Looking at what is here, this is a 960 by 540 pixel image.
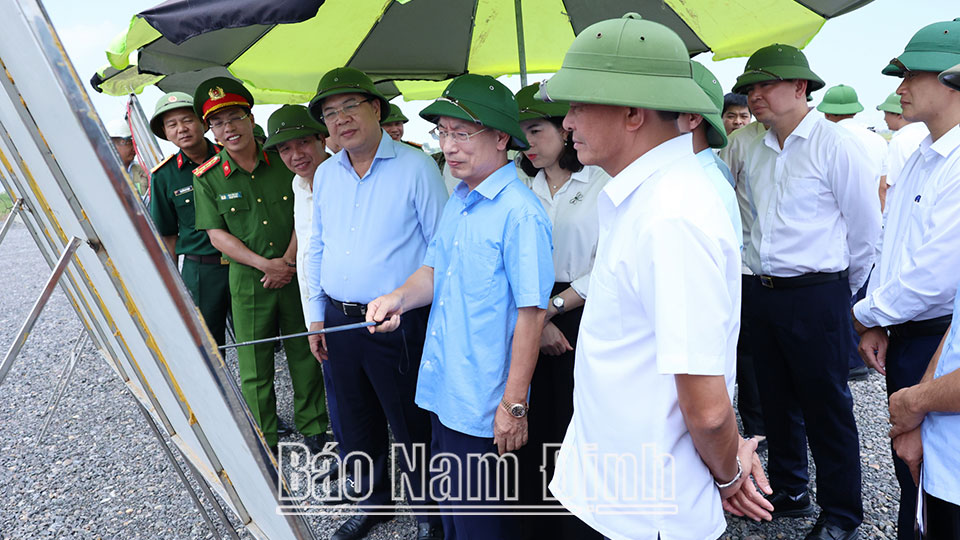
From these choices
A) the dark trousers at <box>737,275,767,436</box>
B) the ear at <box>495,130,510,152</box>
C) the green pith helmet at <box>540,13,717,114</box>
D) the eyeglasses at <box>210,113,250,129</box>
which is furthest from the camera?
the dark trousers at <box>737,275,767,436</box>

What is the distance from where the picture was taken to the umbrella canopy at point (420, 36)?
3018mm

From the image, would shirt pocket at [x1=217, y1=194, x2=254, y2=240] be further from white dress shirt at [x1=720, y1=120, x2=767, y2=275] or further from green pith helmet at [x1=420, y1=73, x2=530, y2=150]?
white dress shirt at [x1=720, y1=120, x2=767, y2=275]

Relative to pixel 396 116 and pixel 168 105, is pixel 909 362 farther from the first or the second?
pixel 396 116

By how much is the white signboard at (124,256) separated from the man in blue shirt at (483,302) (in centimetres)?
85

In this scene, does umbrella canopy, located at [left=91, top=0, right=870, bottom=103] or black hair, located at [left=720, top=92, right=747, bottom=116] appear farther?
black hair, located at [left=720, top=92, right=747, bottom=116]

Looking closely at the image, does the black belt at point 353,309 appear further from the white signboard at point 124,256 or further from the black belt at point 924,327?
the black belt at point 924,327

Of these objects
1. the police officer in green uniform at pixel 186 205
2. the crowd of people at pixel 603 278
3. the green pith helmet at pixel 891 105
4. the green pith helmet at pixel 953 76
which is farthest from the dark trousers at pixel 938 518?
the green pith helmet at pixel 891 105

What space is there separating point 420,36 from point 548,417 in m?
2.92

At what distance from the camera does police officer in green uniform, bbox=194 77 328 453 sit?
3291mm

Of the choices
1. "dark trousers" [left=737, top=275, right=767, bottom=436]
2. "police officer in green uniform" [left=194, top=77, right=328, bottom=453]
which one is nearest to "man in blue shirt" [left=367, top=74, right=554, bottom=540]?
"police officer in green uniform" [left=194, top=77, right=328, bottom=453]

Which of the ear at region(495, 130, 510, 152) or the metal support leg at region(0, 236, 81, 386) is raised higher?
the metal support leg at region(0, 236, 81, 386)

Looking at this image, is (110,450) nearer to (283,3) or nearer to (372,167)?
(372,167)

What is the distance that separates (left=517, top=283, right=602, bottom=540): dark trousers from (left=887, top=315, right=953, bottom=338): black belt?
1118 mm

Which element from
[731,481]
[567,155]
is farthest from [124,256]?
[567,155]
